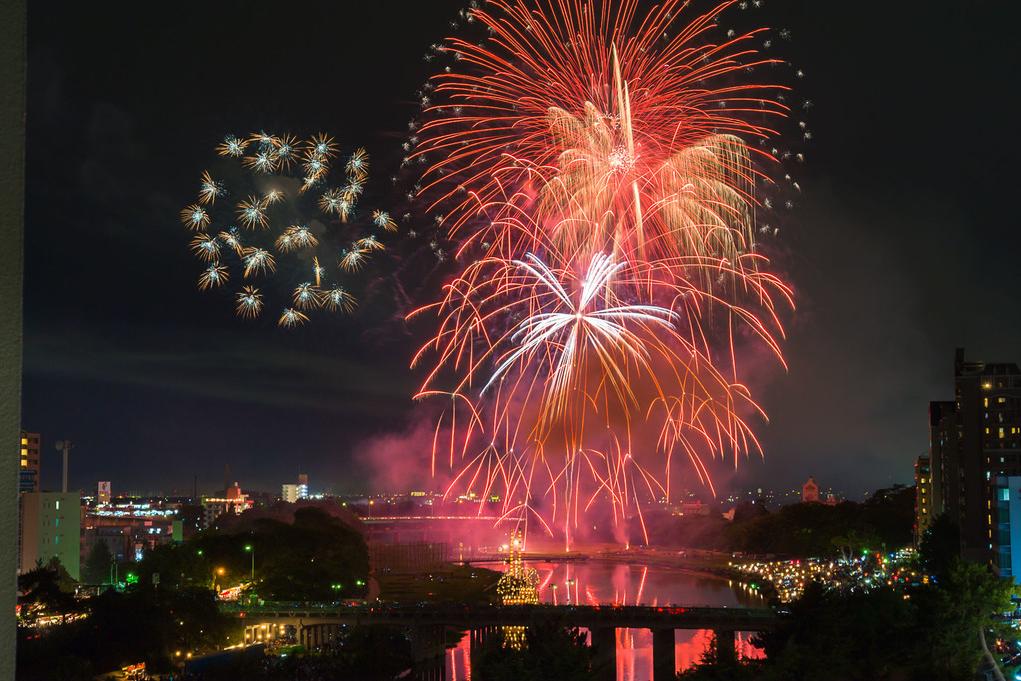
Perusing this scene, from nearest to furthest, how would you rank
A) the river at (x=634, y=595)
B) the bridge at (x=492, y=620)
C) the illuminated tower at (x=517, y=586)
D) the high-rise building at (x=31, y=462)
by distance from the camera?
the bridge at (x=492, y=620) < the river at (x=634, y=595) < the illuminated tower at (x=517, y=586) < the high-rise building at (x=31, y=462)

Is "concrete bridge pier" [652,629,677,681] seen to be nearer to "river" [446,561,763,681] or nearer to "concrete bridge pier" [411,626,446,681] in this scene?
"river" [446,561,763,681]

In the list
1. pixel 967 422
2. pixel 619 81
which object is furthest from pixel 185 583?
pixel 967 422

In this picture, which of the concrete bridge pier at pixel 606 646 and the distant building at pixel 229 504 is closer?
the concrete bridge pier at pixel 606 646

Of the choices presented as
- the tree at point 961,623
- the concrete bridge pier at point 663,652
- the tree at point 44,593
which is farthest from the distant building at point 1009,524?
the tree at point 44,593

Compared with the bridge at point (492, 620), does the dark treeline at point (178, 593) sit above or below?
above

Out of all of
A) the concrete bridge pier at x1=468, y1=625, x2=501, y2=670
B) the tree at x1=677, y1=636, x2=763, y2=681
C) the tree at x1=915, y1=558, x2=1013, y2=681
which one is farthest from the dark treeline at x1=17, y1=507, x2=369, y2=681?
the tree at x1=915, y1=558, x2=1013, y2=681

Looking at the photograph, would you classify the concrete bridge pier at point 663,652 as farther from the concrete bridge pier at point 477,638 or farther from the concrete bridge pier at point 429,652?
the concrete bridge pier at point 429,652

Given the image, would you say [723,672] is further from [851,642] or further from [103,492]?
[103,492]
